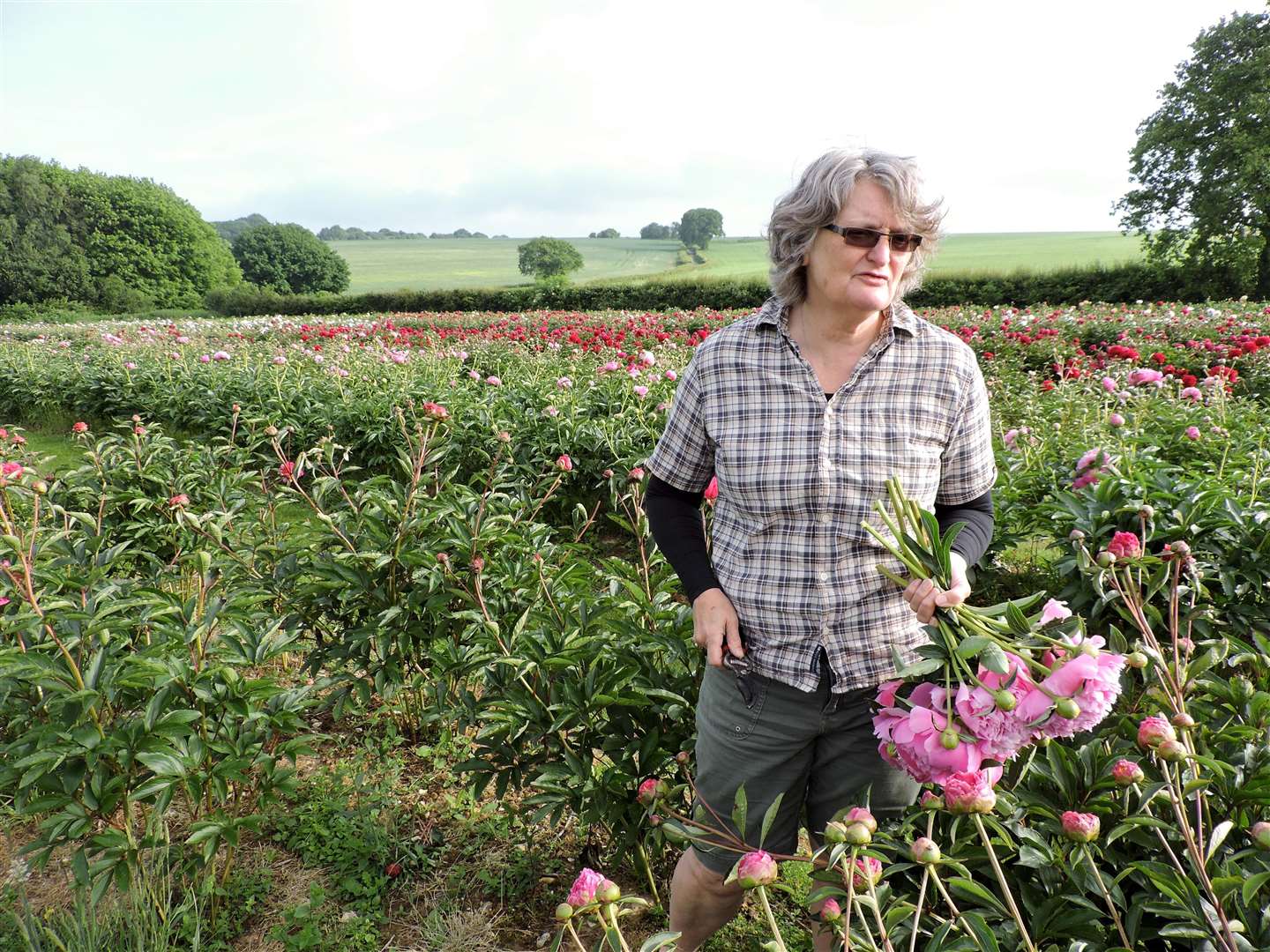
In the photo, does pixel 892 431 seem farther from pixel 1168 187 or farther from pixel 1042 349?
pixel 1168 187

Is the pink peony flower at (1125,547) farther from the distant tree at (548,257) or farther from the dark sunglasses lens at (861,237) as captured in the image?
the distant tree at (548,257)

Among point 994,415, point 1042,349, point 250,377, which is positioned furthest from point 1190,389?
point 250,377

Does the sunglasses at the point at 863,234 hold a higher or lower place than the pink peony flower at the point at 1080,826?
higher

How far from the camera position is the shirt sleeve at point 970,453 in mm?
1436

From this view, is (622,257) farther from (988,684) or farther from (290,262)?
(988,684)

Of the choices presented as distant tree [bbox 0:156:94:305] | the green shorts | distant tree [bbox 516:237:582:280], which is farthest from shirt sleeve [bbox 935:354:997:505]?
distant tree [bbox 0:156:94:305]

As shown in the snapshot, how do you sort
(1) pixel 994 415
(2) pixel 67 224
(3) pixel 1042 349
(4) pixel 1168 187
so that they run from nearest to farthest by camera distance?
(1) pixel 994 415, (3) pixel 1042 349, (4) pixel 1168 187, (2) pixel 67 224

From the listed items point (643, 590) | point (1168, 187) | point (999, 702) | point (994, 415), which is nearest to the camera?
point (999, 702)

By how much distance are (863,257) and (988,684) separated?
0.74 meters

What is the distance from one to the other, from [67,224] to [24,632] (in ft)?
199

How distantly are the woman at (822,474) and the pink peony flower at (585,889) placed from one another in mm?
573

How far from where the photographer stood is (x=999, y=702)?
85 centimetres

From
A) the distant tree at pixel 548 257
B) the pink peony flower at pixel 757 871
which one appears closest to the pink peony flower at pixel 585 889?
the pink peony flower at pixel 757 871

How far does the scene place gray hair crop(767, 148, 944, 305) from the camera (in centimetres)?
129
